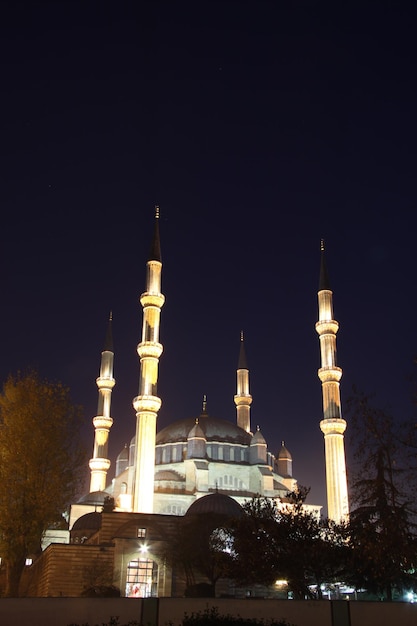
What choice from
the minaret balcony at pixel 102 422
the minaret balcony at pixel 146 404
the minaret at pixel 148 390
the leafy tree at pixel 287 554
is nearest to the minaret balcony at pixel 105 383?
the minaret balcony at pixel 102 422

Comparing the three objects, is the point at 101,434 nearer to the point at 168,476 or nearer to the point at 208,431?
the point at 168,476

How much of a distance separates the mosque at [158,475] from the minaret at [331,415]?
6 cm

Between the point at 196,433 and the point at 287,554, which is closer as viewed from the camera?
the point at 287,554

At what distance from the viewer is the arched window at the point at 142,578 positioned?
3048cm

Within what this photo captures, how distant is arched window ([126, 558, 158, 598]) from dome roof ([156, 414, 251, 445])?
19616 millimetres

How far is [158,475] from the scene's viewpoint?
47.2m

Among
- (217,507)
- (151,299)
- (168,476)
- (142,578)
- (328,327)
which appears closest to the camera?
(142,578)

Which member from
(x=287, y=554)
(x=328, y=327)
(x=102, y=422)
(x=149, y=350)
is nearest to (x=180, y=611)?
(x=287, y=554)

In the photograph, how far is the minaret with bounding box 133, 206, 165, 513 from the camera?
Result: 38062 millimetres

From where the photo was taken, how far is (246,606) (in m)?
15.6

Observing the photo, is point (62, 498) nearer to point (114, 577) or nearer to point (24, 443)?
point (24, 443)

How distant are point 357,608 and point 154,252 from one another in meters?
32.1

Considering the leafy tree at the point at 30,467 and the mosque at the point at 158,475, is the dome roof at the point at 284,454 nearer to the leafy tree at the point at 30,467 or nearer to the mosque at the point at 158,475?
the mosque at the point at 158,475

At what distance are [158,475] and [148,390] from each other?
9285 millimetres
